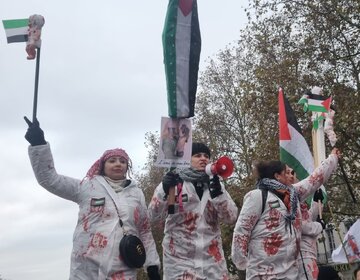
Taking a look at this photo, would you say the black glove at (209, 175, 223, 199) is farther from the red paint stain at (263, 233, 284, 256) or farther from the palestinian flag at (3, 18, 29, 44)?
the palestinian flag at (3, 18, 29, 44)

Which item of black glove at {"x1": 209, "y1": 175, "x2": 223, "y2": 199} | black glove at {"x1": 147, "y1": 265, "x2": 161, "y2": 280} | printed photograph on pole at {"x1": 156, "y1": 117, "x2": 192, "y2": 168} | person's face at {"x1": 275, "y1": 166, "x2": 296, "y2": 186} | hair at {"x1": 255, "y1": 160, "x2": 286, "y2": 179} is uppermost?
printed photograph on pole at {"x1": 156, "y1": 117, "x2": 192, "y2": 168}

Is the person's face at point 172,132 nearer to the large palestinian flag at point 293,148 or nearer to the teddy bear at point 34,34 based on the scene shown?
the teddy bear at point 34,34

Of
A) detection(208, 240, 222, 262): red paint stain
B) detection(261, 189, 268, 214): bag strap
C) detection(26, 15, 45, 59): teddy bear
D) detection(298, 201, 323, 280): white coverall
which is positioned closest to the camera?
detection(26, 15, 45, 59): teddy bear

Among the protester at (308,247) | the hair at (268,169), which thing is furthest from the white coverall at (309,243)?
the hair at (268,169)

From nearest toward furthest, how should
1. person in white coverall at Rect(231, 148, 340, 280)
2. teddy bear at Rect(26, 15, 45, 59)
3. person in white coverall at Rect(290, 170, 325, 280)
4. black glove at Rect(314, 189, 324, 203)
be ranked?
teddy bear at Rect(26, 15, 45, 59)
person in white coverall at Rect(231, 148, 340, 280)
person in white coverall at Rect(290, 170, 325, 280)
black glove at Rect(314, 189, 324, 203)

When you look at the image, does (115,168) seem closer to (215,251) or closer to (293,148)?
(215,251)

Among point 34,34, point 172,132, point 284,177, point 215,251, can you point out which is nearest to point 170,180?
point 172,132

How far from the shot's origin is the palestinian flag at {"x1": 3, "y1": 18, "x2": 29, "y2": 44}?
504cm

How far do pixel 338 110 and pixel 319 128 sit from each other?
29.2 feet

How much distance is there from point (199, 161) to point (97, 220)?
131 centimetres

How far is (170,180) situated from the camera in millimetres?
5246

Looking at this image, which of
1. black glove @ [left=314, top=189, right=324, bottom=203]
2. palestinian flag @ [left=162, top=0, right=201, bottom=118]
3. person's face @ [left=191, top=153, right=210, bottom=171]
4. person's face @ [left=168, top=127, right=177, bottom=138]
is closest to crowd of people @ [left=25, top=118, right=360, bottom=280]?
person's face @ [left=191, top=153, right=210, bottom=171]

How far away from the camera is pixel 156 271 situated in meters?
5.10

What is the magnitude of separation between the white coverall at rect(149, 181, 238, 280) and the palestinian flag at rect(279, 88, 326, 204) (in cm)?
192
